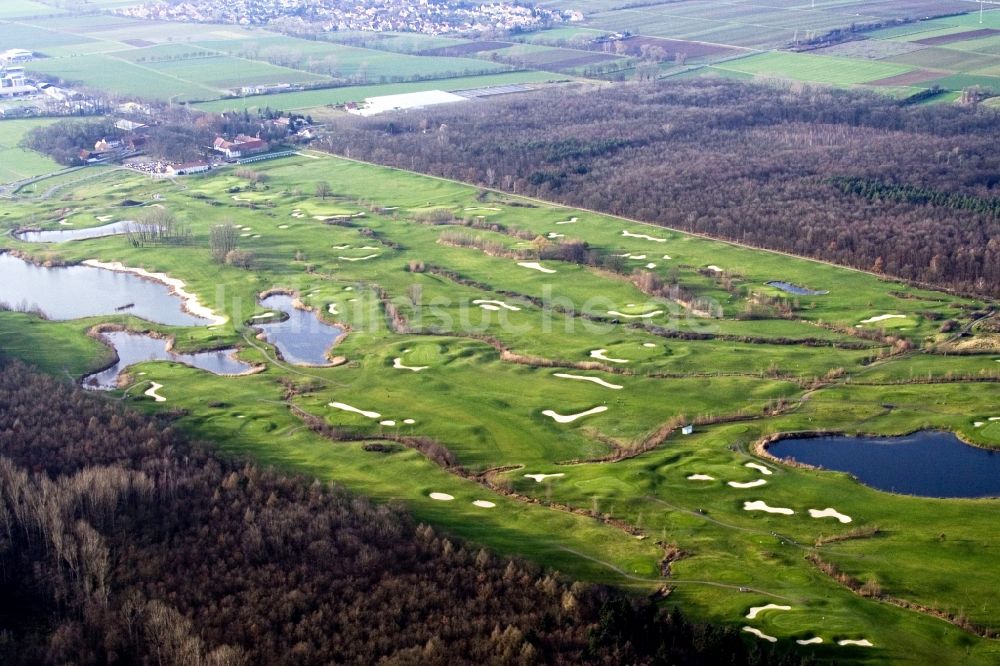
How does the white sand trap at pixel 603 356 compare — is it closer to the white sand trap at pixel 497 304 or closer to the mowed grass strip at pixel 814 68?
the white sand trap at pixel 497 304

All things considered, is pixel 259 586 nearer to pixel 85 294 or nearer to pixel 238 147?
pixel 85 294

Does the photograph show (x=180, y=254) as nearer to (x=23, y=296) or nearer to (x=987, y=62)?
(x=23, y=296)

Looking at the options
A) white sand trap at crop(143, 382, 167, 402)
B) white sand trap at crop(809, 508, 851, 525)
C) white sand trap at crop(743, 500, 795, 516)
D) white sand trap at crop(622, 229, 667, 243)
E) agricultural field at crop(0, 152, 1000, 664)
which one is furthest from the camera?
white sand trap at crop(622, 229, 667, 243)

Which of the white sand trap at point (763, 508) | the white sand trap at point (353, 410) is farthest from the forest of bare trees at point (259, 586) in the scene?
the white sand trap at point (353, 410)

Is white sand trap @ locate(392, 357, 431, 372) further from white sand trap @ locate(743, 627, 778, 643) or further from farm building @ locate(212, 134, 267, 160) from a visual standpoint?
farm building @ locate(212, 134, 267, 160)

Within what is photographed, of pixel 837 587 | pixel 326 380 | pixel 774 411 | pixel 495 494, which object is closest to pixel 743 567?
pixel 837 587

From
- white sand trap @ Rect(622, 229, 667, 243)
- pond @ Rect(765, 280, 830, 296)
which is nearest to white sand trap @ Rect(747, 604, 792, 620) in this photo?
pond @ Rect(765, 280, 830, 296)
